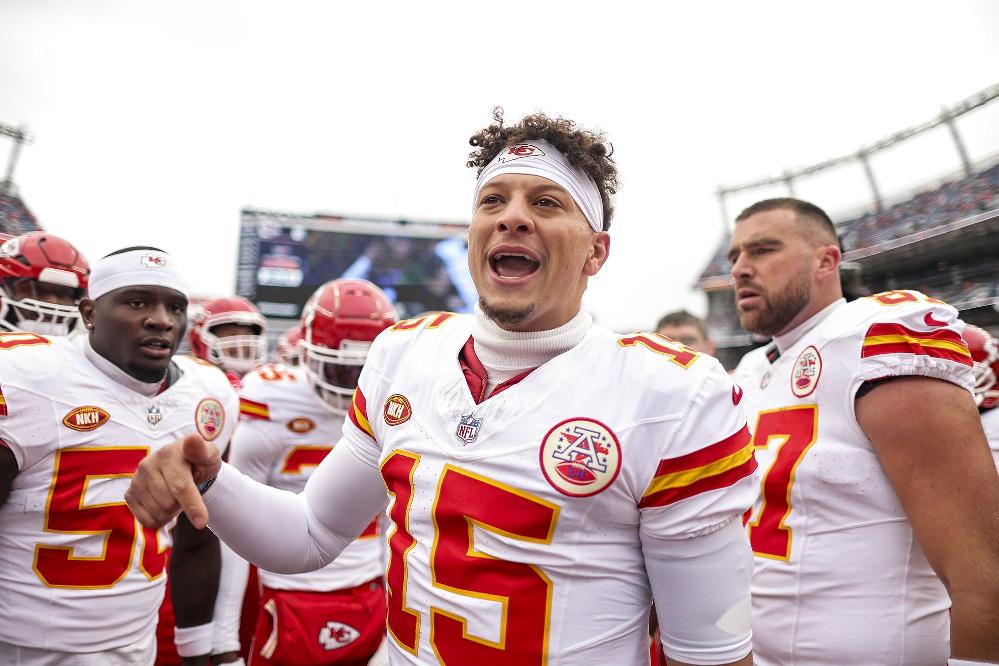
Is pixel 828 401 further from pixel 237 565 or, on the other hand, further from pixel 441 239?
pixel 441 239

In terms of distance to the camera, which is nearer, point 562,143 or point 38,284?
point 562,143

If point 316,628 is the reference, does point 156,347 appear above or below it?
above

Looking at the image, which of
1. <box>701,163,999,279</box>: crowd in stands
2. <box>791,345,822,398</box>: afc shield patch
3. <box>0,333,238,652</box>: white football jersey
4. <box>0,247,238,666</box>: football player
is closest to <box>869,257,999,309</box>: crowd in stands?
<box>701,163,999,279</box>: crowd in stands

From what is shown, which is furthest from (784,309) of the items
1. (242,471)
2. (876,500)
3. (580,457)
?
(242,471)

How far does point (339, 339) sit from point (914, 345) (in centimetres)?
250

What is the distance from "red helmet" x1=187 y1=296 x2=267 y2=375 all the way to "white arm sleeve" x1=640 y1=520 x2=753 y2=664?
5.29m

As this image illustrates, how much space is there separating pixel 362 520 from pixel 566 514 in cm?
79

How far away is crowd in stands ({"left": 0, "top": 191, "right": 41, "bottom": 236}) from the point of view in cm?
1756

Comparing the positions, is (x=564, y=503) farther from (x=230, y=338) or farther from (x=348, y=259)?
(x=348, y=259)

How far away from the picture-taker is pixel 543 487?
1.41 meters

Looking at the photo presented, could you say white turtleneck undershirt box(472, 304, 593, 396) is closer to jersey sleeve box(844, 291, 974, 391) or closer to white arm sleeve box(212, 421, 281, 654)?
jersey sleeve box(844, 291, 974, 391)

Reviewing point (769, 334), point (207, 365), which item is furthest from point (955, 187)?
point (207, 365)

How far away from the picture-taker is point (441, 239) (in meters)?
21.2

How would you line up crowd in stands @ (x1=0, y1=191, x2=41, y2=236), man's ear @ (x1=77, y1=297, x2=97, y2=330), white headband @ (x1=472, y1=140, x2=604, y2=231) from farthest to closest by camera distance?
crowd in stands @ (x1=0, y1=191, x2=41, y2=236), man's ear @ (x1=77, y1=297, x2=97, y2=330), white headband @ (x1=472, y1=140, x2=604, y2=231)
